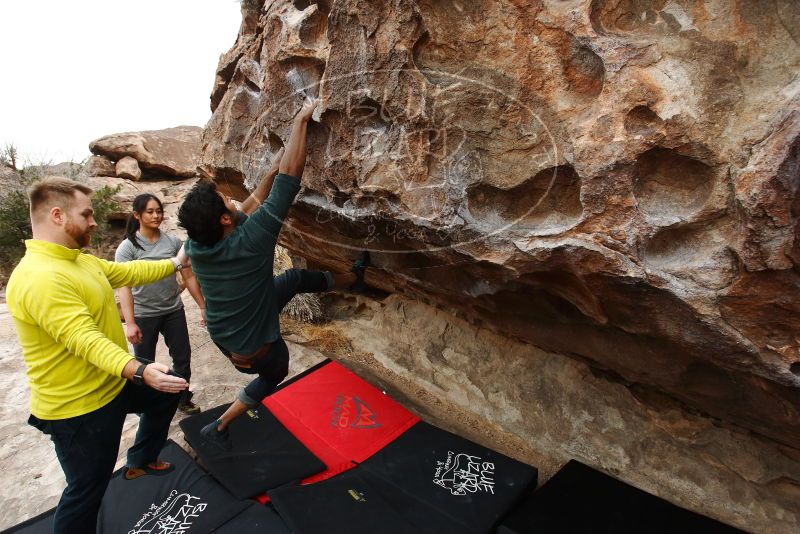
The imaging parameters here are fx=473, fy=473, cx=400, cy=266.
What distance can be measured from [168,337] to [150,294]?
331mm

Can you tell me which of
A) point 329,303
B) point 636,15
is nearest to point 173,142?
point 329,303

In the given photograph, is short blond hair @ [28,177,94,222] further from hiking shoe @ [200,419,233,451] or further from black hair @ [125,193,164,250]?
hiking shoe @ [200,419,233,451]

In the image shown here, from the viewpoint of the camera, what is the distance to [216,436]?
2.84 metres

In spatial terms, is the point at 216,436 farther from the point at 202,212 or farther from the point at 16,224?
the point at 16,224

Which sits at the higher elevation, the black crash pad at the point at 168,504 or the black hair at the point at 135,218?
the black hair at the point at 135,218

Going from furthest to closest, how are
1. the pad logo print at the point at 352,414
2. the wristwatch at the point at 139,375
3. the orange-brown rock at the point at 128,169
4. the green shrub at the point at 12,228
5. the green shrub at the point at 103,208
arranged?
the orange-brown rock at the point at 128,169
the green shrub at the point at 12,228
the green shrub at the point at 103,208
the pad logo print at the point at 352,414
the wristwatch at the point at 139,375

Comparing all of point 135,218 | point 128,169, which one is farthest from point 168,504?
point 128,169

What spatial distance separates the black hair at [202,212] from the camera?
1.95m

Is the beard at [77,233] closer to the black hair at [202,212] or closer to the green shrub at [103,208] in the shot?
the black hair at [202,212]

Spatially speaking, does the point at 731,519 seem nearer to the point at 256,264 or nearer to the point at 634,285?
the point at 634,285

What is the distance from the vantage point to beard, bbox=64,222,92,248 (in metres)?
1.83

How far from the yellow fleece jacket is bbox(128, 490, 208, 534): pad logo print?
790 millimetres

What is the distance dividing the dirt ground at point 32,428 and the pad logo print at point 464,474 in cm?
165

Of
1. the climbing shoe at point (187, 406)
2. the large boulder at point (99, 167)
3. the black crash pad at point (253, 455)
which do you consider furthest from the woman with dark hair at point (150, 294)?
the large boulder at point (99, 167)
